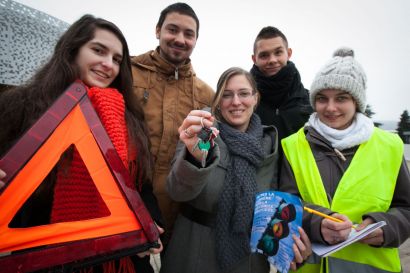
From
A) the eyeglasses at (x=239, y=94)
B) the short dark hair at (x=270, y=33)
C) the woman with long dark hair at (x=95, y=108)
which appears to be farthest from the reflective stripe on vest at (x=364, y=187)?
the short dark hair at (x=270, y=33)

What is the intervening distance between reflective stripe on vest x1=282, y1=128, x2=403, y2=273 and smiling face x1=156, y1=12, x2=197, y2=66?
5.07ft

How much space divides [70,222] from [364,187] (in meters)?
1.75

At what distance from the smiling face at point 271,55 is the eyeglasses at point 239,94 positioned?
1.05 metres

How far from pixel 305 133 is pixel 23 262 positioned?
6.44ft

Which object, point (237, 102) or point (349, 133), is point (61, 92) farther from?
point (349, 133)

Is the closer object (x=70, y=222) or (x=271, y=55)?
(x=70, y=222)

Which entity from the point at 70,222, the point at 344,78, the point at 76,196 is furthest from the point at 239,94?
the point at 70,222

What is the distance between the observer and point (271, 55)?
10.2ft

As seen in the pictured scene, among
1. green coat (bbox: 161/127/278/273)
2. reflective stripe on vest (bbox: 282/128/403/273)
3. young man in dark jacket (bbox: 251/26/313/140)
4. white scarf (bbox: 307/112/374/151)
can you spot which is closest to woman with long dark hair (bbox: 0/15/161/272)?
green coat (bbox: 161/127/278/273)

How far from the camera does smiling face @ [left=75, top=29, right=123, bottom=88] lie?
1.73 metres

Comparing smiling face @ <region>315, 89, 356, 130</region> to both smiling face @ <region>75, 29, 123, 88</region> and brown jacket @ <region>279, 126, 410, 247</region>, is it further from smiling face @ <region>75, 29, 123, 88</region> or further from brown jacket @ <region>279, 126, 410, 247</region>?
smiling face @ <region>75, 29, 123, 88</region>

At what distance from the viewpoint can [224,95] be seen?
7.47 feet

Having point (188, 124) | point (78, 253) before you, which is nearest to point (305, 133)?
point (188, 124)

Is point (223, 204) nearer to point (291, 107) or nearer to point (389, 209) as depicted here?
point (389, 209)
